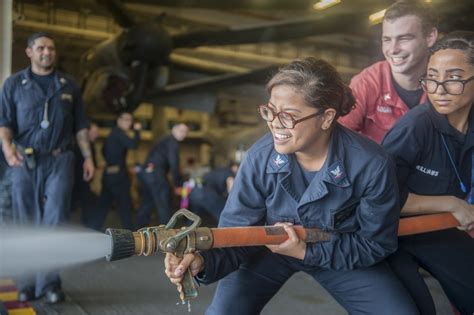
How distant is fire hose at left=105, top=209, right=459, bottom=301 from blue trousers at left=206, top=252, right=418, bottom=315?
0.67 ft

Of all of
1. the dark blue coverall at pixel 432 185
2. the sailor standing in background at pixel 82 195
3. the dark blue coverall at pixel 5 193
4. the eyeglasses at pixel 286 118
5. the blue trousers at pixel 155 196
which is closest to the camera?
the eyeglasses at pixel 286 118

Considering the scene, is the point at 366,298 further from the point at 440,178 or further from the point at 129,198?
the point at 129,198

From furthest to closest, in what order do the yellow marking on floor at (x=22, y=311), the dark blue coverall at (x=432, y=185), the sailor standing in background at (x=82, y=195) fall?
the sailor standing in background at (x=82, y=195) → the yellow marking on floor at (x=22, y=311) → the dark blue coverall at (x=432, y=185)

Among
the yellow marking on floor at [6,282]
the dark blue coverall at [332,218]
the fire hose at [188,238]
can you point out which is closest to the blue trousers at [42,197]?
the yellow marking on floor at [6,282]

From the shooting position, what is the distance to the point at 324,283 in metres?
1.90

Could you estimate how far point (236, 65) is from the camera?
10.1 metres

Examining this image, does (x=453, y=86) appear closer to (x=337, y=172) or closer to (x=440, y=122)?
(x=440, y=122)

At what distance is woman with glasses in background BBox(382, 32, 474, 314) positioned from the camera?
6.31 ft

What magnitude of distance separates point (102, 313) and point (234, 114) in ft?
28.5

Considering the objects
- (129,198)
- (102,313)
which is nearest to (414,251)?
(102,313)

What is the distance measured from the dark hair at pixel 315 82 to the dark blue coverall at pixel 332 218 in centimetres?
14

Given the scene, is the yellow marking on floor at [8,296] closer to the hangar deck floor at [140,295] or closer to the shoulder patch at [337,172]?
the hangar deck floor at [140,295]

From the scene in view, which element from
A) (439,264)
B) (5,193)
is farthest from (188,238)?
(5,193)

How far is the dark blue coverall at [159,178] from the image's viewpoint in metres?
5.53
